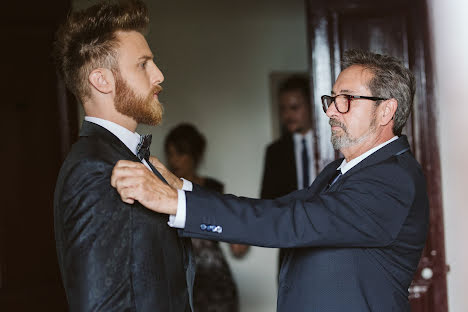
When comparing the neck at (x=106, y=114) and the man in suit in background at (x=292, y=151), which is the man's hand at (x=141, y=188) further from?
the man in suit in background at (x=292, y=151)

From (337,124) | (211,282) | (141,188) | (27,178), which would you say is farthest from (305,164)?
(141,188)

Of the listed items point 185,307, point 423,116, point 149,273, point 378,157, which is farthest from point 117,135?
point 423,116

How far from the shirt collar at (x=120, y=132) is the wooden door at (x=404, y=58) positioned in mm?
1456

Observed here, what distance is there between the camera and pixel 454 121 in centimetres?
341

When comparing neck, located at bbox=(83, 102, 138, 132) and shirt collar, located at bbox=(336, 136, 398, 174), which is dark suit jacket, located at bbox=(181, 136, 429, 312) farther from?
neck, located at bbox=(83, 102, 138, 132)

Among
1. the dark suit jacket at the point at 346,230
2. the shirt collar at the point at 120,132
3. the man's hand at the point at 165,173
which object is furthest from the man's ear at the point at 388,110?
the shirt collar at the point at 120,132

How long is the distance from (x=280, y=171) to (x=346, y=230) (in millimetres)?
2623

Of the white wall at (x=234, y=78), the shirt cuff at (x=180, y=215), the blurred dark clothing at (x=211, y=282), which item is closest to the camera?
the shirt cuff at (x=180, y=215)

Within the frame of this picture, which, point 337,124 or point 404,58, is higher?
point 404,58

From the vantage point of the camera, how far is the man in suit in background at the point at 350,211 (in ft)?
6.68

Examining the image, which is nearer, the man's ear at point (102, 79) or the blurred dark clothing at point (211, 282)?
the man's ear at point (102, 79)

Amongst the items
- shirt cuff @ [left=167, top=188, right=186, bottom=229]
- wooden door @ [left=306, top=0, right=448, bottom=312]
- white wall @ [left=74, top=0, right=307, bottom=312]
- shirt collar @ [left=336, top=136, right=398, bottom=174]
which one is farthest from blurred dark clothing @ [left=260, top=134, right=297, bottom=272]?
shirt cuff @ [left=167, top=188, right=186, bottom=229]

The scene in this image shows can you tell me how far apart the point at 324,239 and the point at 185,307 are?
544 mm

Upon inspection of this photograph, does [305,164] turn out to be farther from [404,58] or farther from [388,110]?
[388,110]
